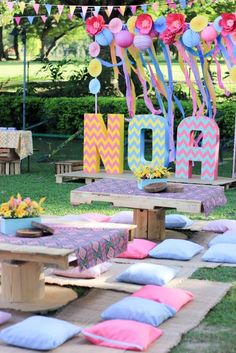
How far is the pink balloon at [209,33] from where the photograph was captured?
453 inches

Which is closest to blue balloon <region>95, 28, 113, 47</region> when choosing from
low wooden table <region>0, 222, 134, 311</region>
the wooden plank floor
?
the wooden plank floor

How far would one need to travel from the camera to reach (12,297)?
6.38 metres

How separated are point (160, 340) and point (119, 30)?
7316mm

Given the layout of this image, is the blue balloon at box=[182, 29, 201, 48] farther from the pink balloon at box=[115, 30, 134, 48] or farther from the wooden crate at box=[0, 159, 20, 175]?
the wooden crate at box=[0, 159, 20, 175]

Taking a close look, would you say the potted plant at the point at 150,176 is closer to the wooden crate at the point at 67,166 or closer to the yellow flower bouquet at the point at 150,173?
the yellow flower bouquet at the point at 150,173

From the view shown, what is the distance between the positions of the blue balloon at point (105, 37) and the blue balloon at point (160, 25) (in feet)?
2.43

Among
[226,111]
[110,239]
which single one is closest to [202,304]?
[110,239]

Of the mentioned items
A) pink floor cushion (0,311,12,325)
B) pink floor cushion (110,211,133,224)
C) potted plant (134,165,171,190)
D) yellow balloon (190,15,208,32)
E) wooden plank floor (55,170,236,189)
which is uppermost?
yellow balloon (190,15,208,32)

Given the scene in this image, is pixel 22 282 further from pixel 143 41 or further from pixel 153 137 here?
pixel 143 41

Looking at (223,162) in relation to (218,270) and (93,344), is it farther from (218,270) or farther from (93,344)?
(93,344)

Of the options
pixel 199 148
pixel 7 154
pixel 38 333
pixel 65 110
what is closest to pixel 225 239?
pixel 38 333

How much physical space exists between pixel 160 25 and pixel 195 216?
9.74 feet

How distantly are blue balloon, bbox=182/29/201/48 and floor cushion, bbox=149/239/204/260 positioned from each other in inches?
161

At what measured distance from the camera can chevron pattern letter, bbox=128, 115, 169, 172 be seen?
12078mm
